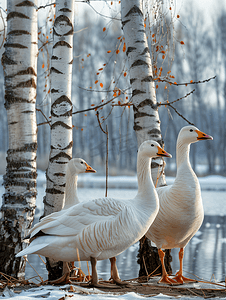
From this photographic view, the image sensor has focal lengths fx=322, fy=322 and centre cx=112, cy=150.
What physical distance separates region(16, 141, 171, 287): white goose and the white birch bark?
1.20m

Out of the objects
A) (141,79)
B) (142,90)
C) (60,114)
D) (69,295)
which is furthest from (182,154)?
(69,295)

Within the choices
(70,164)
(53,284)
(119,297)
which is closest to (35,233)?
(53,284)

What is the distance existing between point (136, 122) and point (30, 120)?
52.8 inches

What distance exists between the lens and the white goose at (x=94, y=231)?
2824 millimetres

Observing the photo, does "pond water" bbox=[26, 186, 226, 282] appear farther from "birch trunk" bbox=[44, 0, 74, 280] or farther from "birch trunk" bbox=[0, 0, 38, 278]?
"birch trunk" bbox=[0, 0, 38, 278]

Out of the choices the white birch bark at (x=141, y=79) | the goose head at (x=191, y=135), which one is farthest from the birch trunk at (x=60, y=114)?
the goose head at (x=191, y=135)

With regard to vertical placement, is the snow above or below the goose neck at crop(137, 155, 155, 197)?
below

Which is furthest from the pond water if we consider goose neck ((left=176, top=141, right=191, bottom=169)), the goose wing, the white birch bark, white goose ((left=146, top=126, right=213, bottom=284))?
the goose wing

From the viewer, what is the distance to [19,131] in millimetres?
3453

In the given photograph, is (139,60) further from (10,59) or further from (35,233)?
(35,233)

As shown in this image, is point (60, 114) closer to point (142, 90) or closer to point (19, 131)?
point (19, 131)

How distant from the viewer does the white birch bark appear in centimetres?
404

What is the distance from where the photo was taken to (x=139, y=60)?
161 inches

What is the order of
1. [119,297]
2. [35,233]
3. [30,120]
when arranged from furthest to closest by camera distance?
[30,120] → [35,233] → [119,297]
